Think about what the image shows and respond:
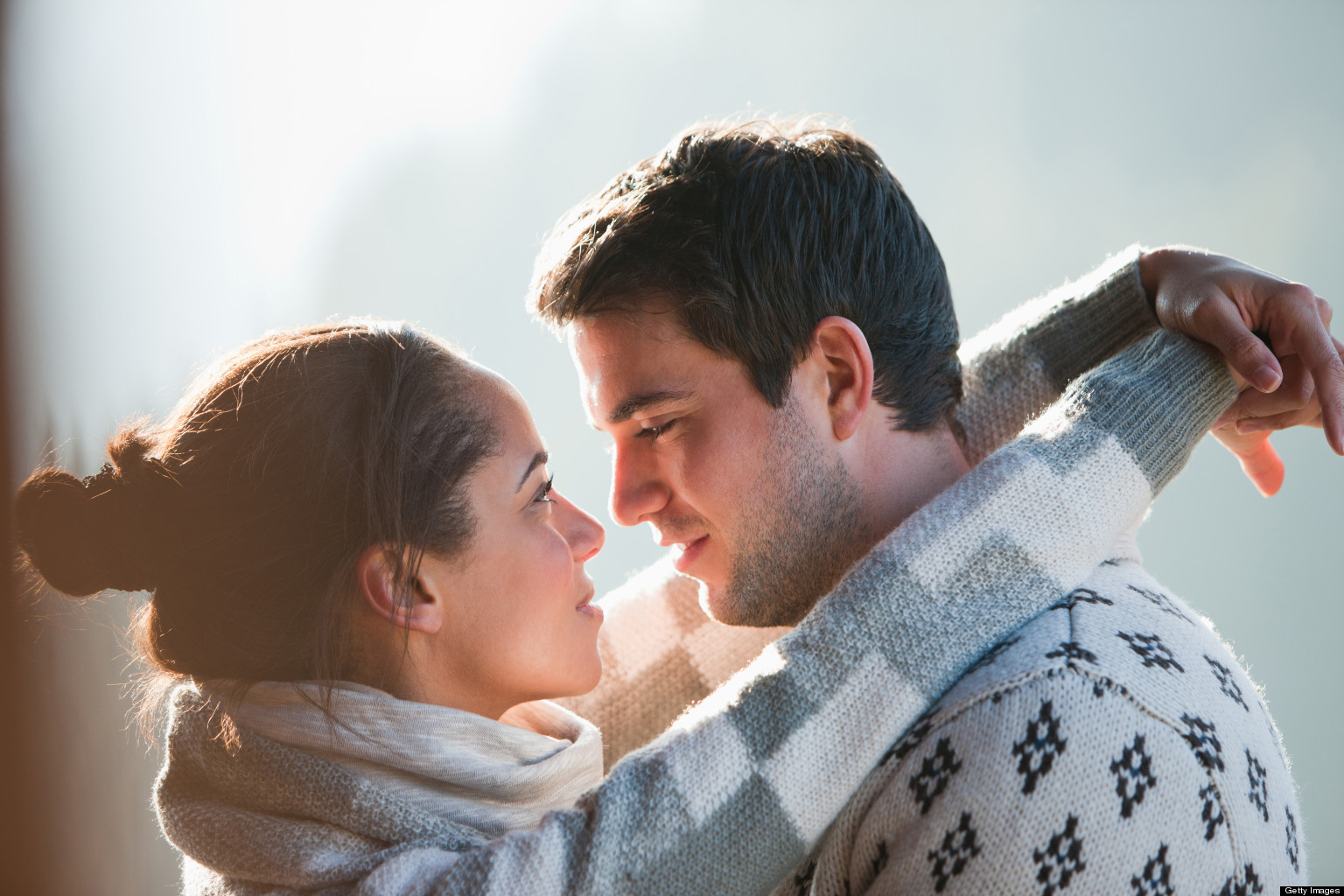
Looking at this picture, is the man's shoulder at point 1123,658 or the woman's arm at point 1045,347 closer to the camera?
the man's shoulder at point 1123,658

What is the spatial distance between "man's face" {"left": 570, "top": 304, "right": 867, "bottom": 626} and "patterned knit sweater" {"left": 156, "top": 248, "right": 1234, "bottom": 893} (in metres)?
0.23

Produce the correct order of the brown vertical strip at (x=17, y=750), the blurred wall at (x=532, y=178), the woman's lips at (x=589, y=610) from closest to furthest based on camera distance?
the woman's lips at (x=589, y=610) < the brown vertical strip at (x=17, y=750) < the blurred wall at (x=532, y=178)

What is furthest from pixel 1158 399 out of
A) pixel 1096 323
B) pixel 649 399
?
pixel 649 399

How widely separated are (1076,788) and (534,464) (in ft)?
2.04

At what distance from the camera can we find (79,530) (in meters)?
0.95

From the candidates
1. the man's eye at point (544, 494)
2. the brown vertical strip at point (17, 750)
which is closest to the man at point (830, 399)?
the man's eye at point (544, 494)

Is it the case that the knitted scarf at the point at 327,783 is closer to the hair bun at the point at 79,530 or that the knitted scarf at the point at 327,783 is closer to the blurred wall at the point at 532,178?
the hair bun at the point at 79,530

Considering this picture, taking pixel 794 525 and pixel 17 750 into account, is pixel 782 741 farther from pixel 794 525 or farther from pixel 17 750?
pixel 17 750

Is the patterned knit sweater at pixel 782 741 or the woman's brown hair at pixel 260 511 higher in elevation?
the woman's brown hair at pixel 260 511

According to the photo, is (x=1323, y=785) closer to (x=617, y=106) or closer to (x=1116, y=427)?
(x=1116, y=427)

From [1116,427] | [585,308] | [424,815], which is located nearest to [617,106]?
[585,308]

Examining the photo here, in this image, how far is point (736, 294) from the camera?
114cm

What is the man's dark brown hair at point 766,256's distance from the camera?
115 cm

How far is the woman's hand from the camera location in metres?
0.96
